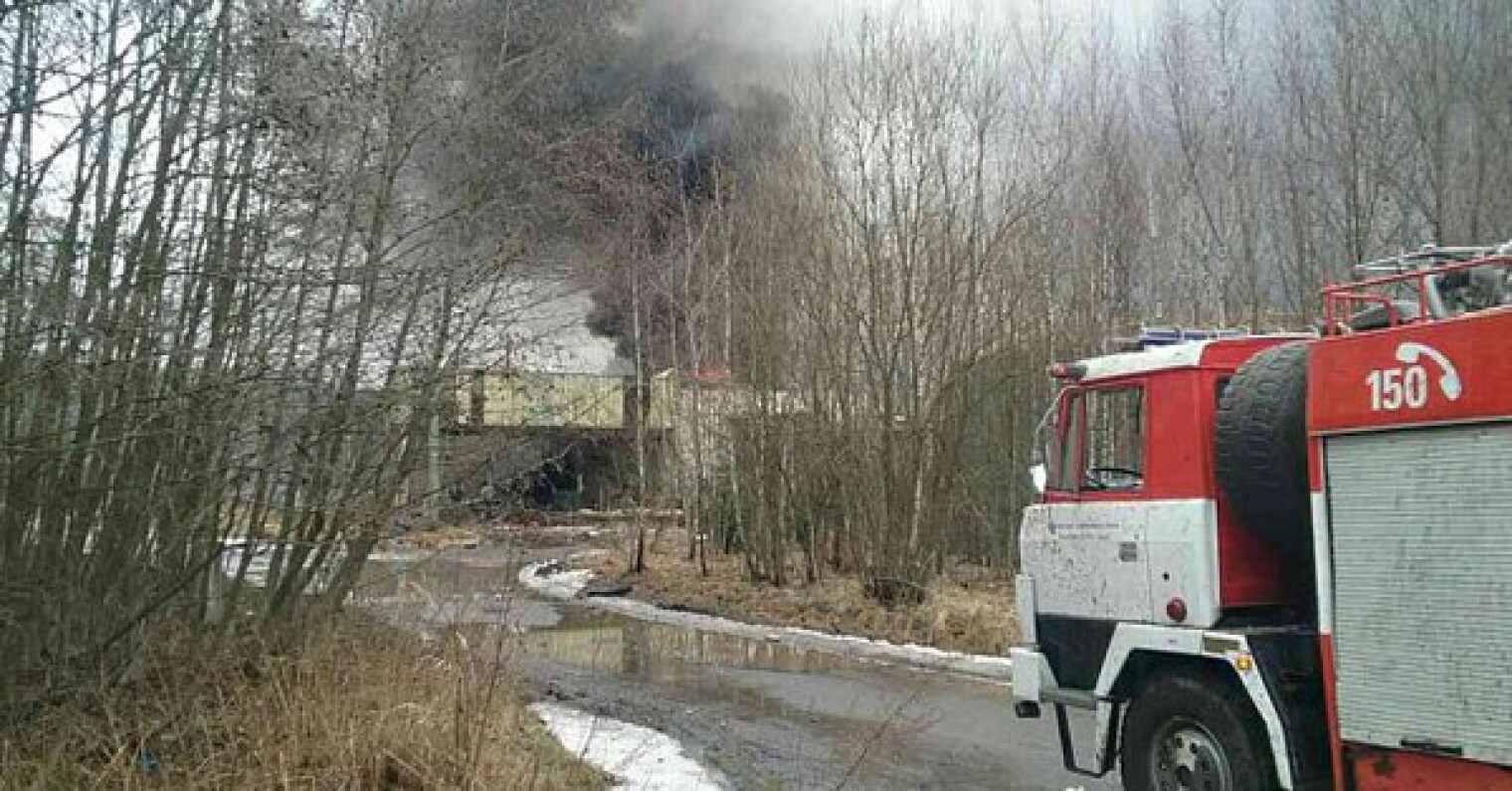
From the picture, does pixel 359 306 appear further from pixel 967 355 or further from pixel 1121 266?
pixel 1121 266

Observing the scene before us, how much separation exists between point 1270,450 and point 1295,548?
56 centimetres

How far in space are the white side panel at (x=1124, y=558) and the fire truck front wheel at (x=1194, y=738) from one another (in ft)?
1.16

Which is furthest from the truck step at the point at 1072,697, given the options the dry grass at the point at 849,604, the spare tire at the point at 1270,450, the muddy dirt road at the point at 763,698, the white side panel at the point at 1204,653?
the dry grass at the point at 849,604

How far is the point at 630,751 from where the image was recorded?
29.3ft

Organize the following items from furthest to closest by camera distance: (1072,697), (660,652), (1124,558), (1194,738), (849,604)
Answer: (849,604) < (660,652) < (1072,697) < (1124,558) < (1194,738)

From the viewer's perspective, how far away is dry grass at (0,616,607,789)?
19.5 ft

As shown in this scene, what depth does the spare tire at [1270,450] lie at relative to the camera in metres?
6.31

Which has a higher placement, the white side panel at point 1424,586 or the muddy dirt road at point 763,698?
the white side panel at point 1424,586

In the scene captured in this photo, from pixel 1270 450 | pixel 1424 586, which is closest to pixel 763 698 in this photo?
pixel 1270 450

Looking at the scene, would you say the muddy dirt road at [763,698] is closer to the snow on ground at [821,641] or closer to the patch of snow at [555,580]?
the snow on ground at [821,641]

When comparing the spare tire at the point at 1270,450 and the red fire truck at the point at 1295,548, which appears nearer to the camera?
the red fire truck at the point at 1295,548

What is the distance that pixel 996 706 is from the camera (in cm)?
1129

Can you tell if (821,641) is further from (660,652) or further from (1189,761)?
(1189,761)

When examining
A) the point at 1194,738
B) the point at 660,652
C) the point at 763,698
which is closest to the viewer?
the point at 1194,738
